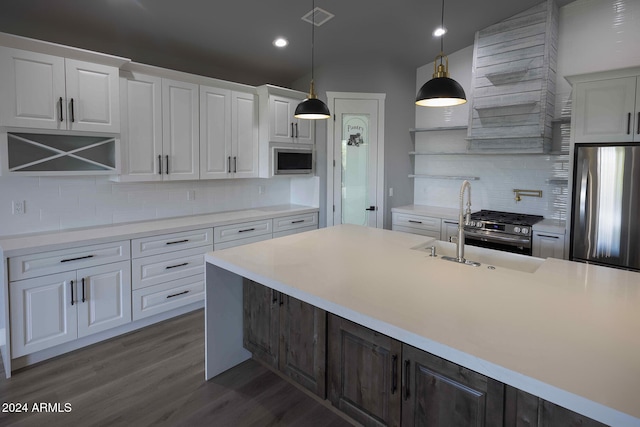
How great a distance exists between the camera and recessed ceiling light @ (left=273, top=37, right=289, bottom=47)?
13.4 feet

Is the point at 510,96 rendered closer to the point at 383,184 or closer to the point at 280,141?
the point at 383,184

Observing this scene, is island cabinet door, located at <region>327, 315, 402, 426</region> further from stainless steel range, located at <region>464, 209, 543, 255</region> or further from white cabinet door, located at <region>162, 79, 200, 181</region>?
white cabinet door, located at <region>162, 79, 200, 181</region>

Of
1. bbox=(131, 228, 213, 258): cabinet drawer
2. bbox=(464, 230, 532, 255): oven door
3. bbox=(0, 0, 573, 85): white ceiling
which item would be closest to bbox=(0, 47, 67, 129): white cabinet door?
bbox=(0, 0, 573, 85): white ceiling

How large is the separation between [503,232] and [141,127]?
365 cm

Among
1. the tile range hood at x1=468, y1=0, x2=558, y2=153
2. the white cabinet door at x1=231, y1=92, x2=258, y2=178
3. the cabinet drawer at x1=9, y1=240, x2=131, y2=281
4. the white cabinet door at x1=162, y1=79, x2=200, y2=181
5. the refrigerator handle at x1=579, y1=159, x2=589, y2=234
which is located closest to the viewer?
the cabinet drawer at x1=9, y1=240, x2=131, y2=281

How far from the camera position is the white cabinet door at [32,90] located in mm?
2727

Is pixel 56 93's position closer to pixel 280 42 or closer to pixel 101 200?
pixel 101 200

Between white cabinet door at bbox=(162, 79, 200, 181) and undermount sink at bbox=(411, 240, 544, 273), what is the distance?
249 centimetres

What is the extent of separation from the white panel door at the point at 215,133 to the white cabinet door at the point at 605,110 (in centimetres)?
339

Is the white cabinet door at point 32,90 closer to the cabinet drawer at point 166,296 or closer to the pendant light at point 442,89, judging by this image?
the cabinet drawer at point 166,296

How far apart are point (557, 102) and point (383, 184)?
2.05 metres

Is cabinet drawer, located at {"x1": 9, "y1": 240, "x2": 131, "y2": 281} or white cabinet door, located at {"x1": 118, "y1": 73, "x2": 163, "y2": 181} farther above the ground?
white cabinet door, located at {"x1": 118, "y1": 73, "x2": 163, "y2": 181}

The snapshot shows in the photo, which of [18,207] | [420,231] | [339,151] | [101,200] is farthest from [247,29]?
[420,231]

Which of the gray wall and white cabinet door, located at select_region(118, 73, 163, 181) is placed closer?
white cabinet door, located at select_region(118, 73, 163, 181)
